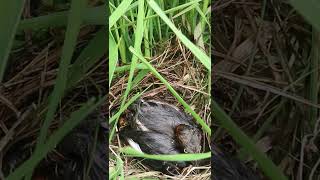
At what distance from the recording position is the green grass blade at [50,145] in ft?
1.93

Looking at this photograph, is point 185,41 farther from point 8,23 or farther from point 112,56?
point 8,23

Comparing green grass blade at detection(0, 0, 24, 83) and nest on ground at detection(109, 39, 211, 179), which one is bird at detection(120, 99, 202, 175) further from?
green grass blade at detection(0, 0, 24, 83)

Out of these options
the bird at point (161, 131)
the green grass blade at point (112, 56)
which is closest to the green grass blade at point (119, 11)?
the green grass blade at point (112, 56)

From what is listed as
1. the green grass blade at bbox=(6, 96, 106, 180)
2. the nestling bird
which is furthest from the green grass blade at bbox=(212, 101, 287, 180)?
the green grass blade at bbox=(6, 96, 106, 180)

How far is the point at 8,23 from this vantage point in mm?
549

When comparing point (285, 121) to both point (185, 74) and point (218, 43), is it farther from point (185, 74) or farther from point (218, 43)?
point (185, 74)

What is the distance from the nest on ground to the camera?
0.86 meters

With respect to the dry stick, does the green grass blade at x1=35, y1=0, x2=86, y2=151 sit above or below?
above

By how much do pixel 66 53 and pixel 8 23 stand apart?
7 cm

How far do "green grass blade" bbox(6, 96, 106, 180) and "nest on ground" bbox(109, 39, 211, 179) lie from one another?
0.77 ft

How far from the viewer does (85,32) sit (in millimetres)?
634

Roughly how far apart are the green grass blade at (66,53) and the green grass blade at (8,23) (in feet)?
0.19

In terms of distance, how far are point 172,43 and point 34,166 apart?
360mm

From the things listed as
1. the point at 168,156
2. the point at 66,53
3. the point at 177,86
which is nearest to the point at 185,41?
the point at 177,86
